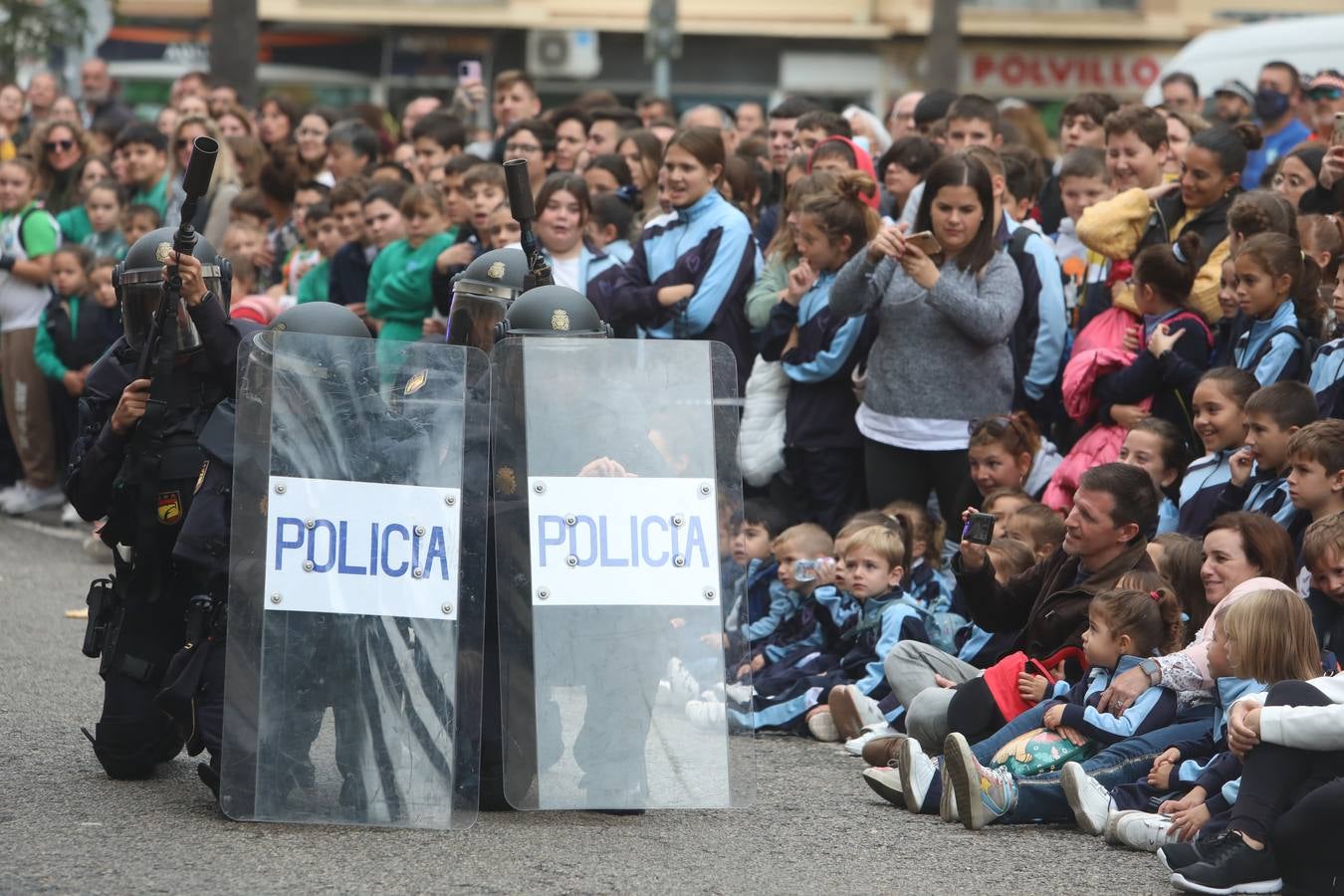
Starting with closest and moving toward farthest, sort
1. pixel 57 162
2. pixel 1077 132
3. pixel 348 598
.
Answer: pixel 348 598 → pixel 1077 132 → pixel 57 162

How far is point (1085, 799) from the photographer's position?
5.74 metres

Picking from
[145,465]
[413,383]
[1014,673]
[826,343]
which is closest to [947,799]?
[1014,673]

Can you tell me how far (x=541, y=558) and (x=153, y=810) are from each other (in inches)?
52.2

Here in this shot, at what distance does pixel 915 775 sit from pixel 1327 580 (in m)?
1.28

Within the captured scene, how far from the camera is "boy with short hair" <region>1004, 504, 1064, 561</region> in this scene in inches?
287

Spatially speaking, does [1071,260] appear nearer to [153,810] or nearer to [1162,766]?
[1162,766]

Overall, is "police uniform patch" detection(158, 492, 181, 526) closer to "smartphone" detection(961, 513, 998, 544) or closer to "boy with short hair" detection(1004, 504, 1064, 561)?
"smartphone" detection(961, 513, 998, 544)

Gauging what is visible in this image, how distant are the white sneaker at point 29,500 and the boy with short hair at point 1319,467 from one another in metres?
8.83

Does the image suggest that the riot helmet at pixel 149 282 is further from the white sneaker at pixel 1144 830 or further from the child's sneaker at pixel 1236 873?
the child's sneaker at pixel 1236 873

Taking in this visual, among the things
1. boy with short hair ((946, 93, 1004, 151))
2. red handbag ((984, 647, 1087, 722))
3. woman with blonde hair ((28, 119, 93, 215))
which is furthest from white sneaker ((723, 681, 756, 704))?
woman with blonde hair ((28, 119, 93, 215))

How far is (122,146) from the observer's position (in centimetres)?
1320

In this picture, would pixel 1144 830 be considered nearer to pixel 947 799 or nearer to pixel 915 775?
pixel 947 799

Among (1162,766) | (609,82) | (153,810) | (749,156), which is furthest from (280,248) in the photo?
(609,82)

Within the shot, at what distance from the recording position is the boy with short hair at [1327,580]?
5.67 metres
